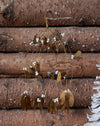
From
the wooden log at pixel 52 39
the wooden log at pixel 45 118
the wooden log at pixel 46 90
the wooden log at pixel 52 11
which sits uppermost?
the wooden log at pixel 52 11

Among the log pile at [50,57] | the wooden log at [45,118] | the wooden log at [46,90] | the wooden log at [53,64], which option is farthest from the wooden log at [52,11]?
the wooden log at [45,118]

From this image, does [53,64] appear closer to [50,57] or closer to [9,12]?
[50,57]

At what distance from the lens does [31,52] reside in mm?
979

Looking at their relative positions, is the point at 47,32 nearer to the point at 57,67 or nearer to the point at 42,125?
the point at 57,67

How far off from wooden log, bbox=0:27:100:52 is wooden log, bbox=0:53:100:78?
0.04 meters

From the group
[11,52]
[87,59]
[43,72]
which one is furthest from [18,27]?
[87,59]

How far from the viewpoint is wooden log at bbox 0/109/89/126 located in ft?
3.09

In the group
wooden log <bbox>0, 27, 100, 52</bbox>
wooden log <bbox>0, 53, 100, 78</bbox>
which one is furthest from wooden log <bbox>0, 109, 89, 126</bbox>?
wooden log <bbox>0, 27, 100, 52</bbox>

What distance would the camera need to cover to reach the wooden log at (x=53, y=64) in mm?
938

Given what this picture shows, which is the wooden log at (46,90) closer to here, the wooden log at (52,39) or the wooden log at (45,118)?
the wooden log at (45,118)

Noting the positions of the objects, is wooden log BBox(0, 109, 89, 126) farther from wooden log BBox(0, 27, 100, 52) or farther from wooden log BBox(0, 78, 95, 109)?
wooden log BBox(0, 27, 100, 52)

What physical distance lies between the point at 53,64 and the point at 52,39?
0.43ft

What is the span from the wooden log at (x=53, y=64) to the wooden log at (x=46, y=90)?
43 millimetres

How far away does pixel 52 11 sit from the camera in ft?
3.09
